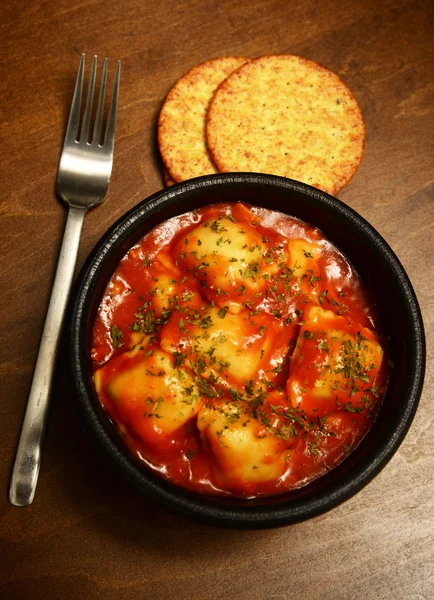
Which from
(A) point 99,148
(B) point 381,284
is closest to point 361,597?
(B) point 381,284

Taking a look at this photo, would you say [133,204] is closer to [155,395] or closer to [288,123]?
[288,123]

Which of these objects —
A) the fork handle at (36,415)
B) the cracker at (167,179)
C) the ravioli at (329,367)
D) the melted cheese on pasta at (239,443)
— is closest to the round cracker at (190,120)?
the cracker at (167,179)

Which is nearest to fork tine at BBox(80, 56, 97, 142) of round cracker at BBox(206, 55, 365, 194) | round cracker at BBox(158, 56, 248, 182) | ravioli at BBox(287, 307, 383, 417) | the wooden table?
the wooden table

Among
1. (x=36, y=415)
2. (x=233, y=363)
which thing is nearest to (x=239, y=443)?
(x=233, y=363)

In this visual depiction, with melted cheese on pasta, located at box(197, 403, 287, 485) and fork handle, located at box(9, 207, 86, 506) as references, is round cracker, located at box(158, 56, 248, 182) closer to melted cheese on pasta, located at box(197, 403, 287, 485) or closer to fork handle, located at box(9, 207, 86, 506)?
fork handle, located at box(9, 207, 86, 506)

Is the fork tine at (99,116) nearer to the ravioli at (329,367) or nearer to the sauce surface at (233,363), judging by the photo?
the sauce surface at (233,363)
